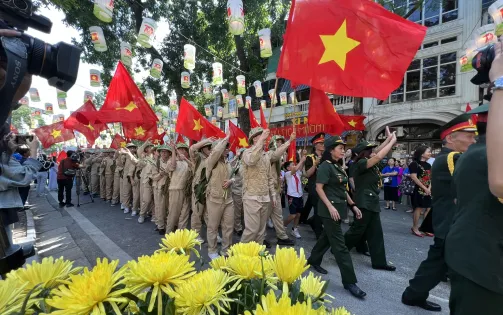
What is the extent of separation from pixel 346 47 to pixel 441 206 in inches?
87.0

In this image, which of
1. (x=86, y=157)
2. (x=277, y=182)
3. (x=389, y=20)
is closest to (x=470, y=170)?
(x=389, y=20)

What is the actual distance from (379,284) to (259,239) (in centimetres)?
175

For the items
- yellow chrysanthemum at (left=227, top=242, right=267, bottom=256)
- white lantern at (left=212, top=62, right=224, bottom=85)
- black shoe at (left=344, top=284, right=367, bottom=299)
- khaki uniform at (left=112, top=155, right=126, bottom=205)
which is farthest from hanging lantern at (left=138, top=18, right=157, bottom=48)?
yellow chrysanthemum at (left=227, top=242, right=267, bottom=256)

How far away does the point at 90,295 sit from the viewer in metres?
0.74

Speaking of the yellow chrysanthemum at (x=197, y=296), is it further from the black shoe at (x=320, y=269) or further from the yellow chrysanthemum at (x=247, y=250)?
the black shoe at (x=320, y=269)

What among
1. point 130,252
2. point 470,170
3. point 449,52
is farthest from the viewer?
point 449,52

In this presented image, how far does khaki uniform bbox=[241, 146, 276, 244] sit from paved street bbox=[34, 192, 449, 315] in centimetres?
97

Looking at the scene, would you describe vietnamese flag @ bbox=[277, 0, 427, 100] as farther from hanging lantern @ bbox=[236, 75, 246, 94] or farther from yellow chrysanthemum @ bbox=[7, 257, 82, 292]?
hanging lantern @ bbox=[236, 75, 246, 94]

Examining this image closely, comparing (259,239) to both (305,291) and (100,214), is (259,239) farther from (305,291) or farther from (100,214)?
(100,214)

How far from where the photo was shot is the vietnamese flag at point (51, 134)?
10.1 m

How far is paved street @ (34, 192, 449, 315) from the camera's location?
3249mm

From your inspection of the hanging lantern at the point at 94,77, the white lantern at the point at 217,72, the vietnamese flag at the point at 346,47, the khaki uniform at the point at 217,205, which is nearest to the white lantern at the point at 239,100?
the white lantern at the point at 217,72

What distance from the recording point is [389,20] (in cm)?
326

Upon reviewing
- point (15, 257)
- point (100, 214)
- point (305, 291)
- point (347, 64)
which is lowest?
point (100, 214)
